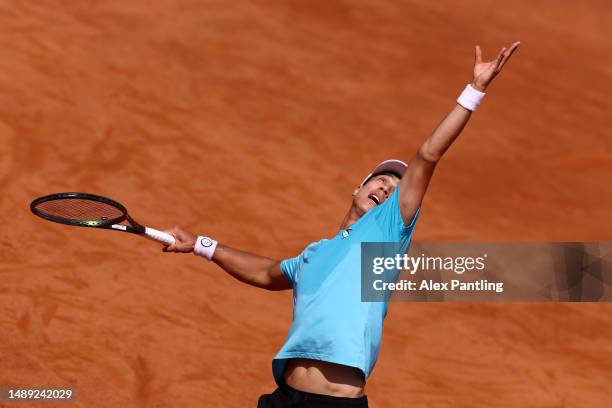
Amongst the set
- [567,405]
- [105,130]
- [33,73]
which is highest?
[33,73]

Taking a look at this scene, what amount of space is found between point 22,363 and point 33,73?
5.07m

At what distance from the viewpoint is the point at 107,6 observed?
1377cm

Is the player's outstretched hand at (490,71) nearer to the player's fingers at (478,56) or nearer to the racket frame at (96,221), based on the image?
the player's fingers at (478,56)

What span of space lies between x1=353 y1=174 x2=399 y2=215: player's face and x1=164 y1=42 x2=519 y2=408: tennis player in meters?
0.04

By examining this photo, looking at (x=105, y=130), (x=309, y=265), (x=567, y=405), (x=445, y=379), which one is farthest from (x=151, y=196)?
(x=309, y=265)

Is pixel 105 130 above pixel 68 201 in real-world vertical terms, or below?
above

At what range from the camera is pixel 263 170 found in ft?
35.7

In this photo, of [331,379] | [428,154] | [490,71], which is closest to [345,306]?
[331,379]

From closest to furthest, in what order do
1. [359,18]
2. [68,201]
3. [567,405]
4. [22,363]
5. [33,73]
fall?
[68,201] < [22,363] < [567,405] < [33,73] < [359,18]

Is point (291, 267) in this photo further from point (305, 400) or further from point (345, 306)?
point (305, 400)

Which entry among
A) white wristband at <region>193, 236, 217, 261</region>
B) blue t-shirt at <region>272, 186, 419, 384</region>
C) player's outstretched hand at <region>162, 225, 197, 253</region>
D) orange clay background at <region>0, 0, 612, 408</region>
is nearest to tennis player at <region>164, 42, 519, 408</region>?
blue t-shirt at <region>272, 186, 419, 384</region>

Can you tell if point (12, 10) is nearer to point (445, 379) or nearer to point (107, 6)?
point (107, 6)

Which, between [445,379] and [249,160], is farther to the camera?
[249,160]

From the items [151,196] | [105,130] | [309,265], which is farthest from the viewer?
[105,130]
